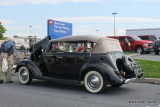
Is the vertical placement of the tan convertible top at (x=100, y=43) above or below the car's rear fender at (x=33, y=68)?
above

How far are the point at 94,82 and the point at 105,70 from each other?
1.69 feet

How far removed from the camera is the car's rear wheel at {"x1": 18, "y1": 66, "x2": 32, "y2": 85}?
8.37 m

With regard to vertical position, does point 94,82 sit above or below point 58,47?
below

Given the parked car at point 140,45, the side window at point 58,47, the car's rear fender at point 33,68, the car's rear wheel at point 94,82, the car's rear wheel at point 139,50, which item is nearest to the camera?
the car's rear wheel at point 94,82

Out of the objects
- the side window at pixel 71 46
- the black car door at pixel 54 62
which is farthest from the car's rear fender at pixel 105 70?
the black car door at pixel 54 62

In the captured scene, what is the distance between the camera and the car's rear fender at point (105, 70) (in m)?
6.67

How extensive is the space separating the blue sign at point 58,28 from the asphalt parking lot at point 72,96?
8875 mm

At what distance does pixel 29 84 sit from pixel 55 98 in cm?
232

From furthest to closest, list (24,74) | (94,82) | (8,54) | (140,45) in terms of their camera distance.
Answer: (140,45) → (8,54) → (24,74) → (94,82)

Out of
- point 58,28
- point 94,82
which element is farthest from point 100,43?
point 58,28

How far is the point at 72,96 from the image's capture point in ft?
22.1

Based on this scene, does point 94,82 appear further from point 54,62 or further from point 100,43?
point 54,62

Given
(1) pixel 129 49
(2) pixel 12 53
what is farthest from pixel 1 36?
(2) pixel 12 53

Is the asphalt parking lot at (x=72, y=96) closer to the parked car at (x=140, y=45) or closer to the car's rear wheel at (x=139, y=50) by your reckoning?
the parked car at (x=140, y=45)
